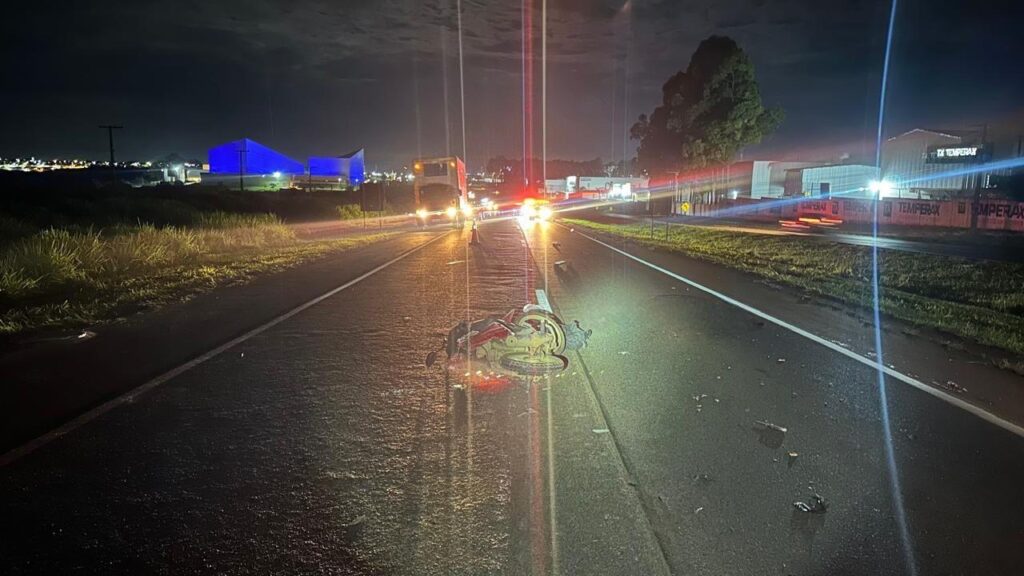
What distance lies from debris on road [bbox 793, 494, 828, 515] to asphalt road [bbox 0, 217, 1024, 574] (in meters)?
0.04

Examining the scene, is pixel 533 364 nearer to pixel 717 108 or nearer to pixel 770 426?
pixel 770 426

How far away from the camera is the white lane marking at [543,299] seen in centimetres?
1077

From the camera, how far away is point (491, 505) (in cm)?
388

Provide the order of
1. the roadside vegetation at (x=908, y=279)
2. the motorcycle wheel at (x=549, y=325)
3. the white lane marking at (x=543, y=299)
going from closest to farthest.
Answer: the motorcycle wheel at (x=549, y=325), the roadside vegetation at (x=908, y=279), the white lane marking at (x=543, y=299)

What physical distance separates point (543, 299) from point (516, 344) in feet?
13.6

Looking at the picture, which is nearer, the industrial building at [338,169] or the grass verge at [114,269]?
Answer: the grass verge at [114,269]

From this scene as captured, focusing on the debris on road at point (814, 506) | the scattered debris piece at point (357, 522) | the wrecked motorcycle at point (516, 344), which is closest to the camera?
the scattered debris piece at point (357, 522)

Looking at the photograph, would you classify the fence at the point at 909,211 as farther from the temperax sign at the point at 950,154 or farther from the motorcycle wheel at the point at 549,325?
the motorcycle wheel at the point at 549,325

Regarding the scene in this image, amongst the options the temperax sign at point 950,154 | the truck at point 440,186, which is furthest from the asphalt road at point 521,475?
the temperax sign at point 950,154

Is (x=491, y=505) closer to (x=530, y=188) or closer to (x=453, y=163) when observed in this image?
(x=453, y=163)

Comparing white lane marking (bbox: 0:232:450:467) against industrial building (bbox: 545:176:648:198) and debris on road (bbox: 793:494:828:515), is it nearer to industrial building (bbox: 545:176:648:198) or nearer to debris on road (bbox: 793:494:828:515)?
debris on road (bbox: 793:494:828:515)

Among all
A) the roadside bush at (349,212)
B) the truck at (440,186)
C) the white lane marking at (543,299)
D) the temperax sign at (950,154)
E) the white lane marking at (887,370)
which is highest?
the temperax sign at (950,154)

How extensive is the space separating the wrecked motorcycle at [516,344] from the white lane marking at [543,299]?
8.36 ft

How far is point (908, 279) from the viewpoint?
48.4 feet
